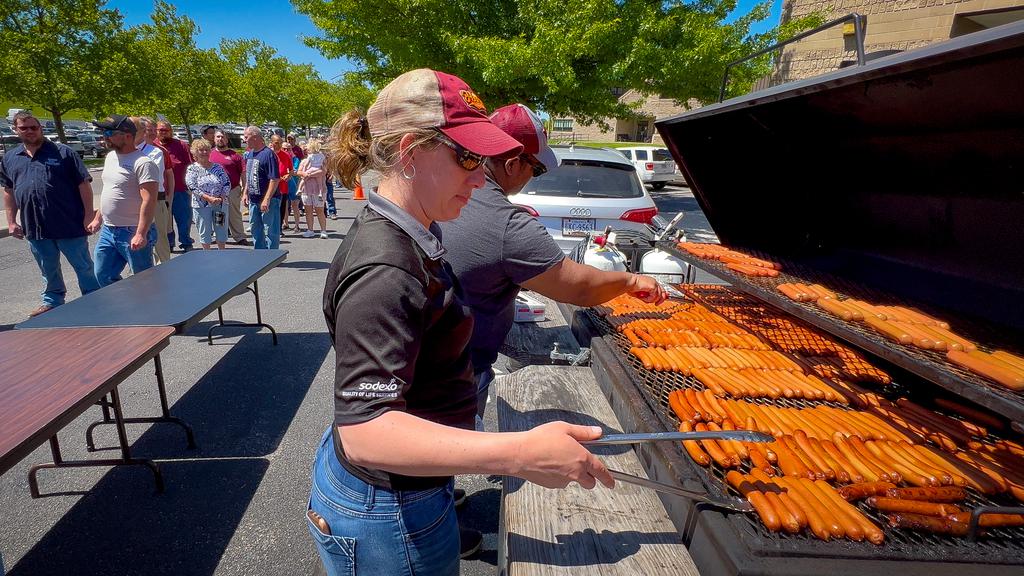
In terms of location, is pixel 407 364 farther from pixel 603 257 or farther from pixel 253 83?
pixel 253 83

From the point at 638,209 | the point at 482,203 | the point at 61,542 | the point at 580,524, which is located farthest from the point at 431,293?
the point at 638,209

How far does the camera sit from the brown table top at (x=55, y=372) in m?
1.95

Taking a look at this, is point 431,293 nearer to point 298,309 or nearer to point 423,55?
point 298,309

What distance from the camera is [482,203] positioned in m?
2.02

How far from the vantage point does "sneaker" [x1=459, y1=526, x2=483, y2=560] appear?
2.72m

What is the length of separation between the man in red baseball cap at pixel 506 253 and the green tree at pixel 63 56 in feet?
78.4

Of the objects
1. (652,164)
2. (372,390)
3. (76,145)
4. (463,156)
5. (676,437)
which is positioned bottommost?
(676,437)

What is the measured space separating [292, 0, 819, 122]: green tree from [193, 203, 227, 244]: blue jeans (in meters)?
5.89

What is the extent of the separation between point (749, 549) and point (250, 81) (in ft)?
120

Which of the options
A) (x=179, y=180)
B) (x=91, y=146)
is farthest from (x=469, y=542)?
(x=91, y=146)

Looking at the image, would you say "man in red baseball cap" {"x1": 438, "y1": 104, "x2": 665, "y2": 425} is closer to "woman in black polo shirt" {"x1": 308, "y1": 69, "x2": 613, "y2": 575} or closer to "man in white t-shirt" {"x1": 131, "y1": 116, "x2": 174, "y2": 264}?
"woman in black polo shirt" {"x1": 308, "y1": 69, "x2": 613, "y2": 575}

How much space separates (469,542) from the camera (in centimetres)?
273

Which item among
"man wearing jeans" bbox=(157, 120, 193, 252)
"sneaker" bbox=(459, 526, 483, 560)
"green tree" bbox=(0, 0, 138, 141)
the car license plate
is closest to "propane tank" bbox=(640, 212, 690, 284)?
the car license plate

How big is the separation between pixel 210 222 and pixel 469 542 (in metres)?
7.58
